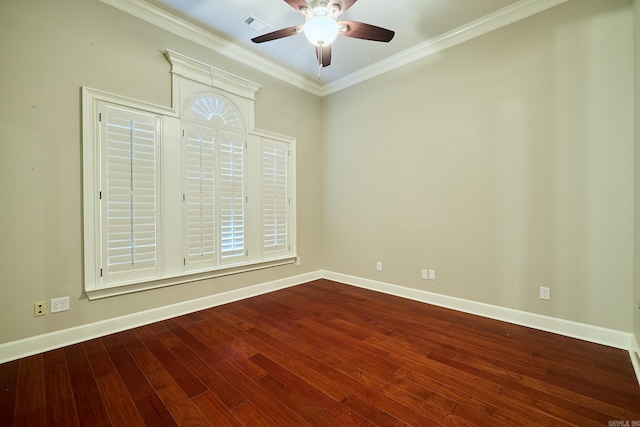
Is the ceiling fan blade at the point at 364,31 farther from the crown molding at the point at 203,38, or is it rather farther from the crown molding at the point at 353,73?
the crown molding at the point at 203,38

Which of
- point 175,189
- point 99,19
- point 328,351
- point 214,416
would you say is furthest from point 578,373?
point 99,19

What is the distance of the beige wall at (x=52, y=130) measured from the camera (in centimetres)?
212

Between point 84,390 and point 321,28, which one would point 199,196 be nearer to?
point 84,390

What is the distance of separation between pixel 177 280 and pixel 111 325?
2.20 feet

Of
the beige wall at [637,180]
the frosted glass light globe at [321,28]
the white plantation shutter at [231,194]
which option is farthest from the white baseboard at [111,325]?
the beige wall at [637,180]

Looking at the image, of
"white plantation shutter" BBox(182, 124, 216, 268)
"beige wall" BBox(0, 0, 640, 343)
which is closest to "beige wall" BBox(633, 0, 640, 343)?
"beige wall" BBox(0, 0, 640, 343)

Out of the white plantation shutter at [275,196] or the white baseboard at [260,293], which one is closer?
the white baseboard at [260,293]

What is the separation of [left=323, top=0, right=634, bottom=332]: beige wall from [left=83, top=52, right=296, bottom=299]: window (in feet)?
5.29

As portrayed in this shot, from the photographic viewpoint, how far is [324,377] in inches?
74.6

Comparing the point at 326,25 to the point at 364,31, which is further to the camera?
the point at 364,31

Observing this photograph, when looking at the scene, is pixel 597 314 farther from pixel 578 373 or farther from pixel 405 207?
pixel 405 207

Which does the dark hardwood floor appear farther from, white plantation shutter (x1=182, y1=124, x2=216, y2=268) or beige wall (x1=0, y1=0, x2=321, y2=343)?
white plantation shutter (x1=182, y1=124, x2=216, y2=268)

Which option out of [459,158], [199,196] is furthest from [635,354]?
[199,196]

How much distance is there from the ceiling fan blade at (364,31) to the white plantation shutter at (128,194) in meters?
2.08
